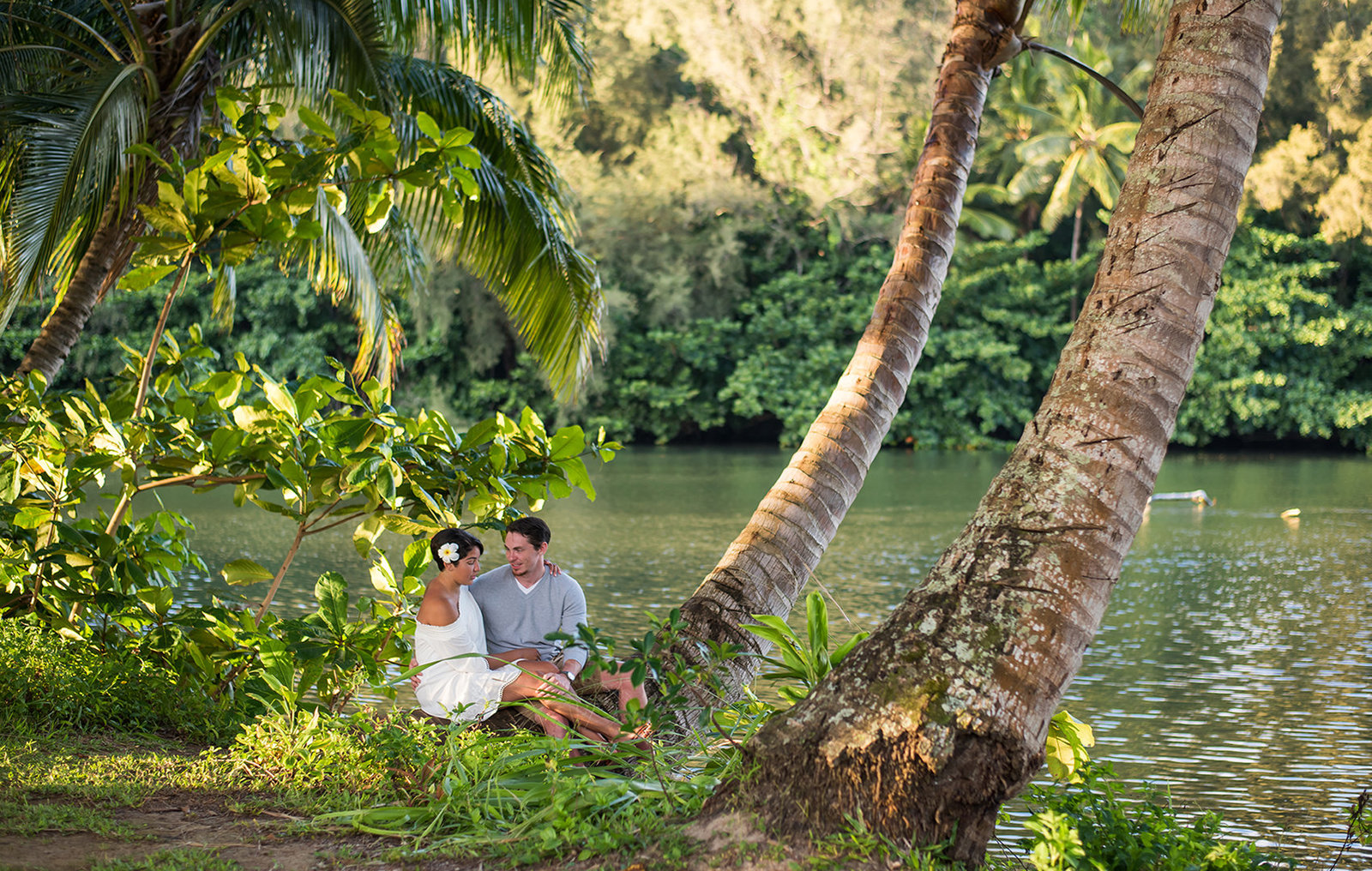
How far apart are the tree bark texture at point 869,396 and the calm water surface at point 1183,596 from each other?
1.47 ft

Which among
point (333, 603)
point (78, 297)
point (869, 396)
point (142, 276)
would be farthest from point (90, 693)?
point (869, 396)

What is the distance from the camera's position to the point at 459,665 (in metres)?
4.37

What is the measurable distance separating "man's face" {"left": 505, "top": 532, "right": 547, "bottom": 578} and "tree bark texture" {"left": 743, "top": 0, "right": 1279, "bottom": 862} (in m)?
1.77

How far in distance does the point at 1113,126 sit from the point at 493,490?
32.1 metres

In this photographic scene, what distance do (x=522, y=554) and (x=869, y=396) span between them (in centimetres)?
159

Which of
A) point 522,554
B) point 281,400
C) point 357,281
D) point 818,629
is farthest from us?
point 357,281

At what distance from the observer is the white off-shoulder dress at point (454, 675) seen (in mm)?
4328

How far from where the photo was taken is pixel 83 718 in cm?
500

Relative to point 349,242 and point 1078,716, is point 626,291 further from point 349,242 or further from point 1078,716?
point 1078,716

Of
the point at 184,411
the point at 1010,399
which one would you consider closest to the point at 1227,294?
the point at 1010,399

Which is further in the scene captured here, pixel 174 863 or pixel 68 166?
pixel 68 166

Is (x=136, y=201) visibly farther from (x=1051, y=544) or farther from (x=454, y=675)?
(x=1051, y=544)

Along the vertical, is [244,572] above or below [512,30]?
below

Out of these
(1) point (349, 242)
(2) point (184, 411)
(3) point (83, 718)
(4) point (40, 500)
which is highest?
(1) point (349, 242)
